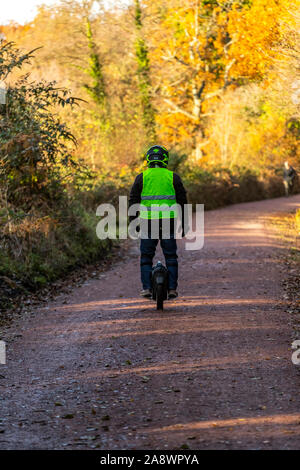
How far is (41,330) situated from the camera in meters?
9.20

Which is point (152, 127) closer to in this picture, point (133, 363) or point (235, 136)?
point (235, 136)

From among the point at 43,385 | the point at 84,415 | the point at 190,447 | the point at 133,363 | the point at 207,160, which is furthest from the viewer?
the point at 207,160

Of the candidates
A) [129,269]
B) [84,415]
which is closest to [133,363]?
[84,415]

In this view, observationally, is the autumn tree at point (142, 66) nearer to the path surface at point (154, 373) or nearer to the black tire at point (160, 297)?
the path surface at point (154, 373)

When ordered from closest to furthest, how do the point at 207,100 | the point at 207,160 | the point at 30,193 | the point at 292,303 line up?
1. the point at 292,303
2. the point at 30,193
3. the point at 207,160
4. the point at 207,100

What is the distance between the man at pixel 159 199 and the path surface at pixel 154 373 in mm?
883

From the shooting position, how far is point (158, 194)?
9570mm

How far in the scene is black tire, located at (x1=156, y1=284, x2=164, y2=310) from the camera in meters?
9.57

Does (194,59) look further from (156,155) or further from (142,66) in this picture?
(156,155)

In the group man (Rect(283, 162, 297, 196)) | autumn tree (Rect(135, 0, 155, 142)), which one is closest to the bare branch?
autumn tree (Rect(135, 0, 155, 142))

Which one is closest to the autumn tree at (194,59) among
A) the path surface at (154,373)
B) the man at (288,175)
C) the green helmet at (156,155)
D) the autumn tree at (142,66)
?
the autumn tree at (142,66)

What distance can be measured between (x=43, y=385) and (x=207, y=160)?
30036 millimetres

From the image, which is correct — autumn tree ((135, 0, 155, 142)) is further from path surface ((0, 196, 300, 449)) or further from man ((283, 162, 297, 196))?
path surface ((0, 196, 300, 449))

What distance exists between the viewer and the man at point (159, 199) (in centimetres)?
955
